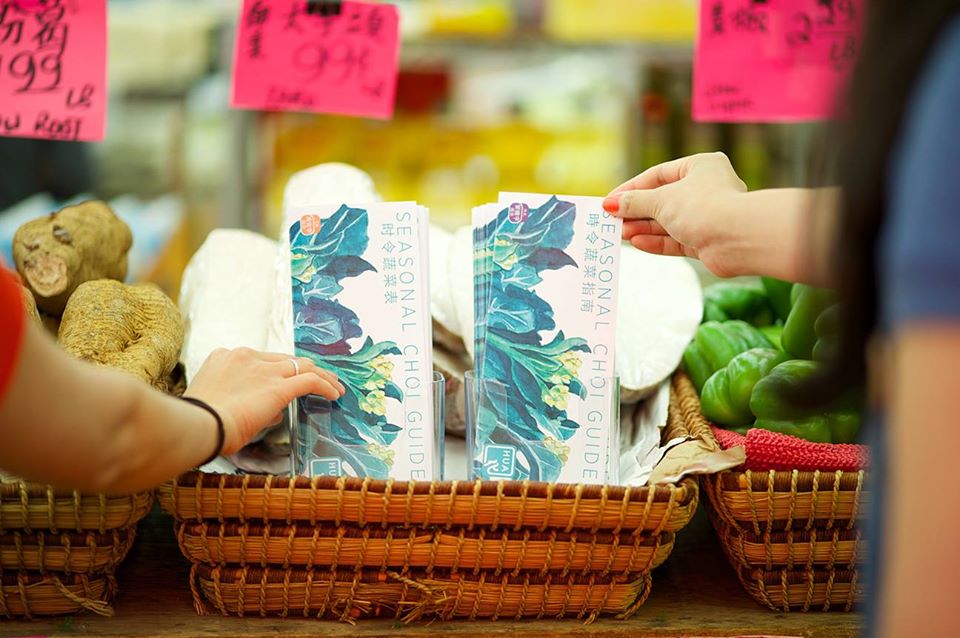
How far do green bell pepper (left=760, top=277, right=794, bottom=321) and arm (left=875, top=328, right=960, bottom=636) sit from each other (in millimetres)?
905

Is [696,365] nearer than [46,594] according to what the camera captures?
No

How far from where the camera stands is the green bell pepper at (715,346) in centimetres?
125

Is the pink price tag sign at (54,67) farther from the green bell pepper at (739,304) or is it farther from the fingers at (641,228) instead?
the green bell pepper at (739,304)

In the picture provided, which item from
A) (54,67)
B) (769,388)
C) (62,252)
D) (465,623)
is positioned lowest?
(465,623)

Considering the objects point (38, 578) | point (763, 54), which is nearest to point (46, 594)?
point (38, 578)

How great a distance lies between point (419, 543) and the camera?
98 centimetres

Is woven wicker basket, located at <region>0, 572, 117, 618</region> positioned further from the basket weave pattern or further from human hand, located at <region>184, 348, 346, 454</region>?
human hand, located at <region>184, 348, 346, 454</region>

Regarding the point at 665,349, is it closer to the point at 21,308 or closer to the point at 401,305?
the point at 401,305

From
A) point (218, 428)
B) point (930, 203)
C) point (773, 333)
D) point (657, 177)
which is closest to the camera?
point (930, 203)

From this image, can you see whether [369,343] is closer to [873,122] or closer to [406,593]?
[406,593]

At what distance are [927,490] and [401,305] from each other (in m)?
0.66

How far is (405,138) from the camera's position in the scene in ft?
10.1

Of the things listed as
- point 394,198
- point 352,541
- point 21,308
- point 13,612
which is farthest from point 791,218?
point 394,198

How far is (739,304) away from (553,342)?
466mm
